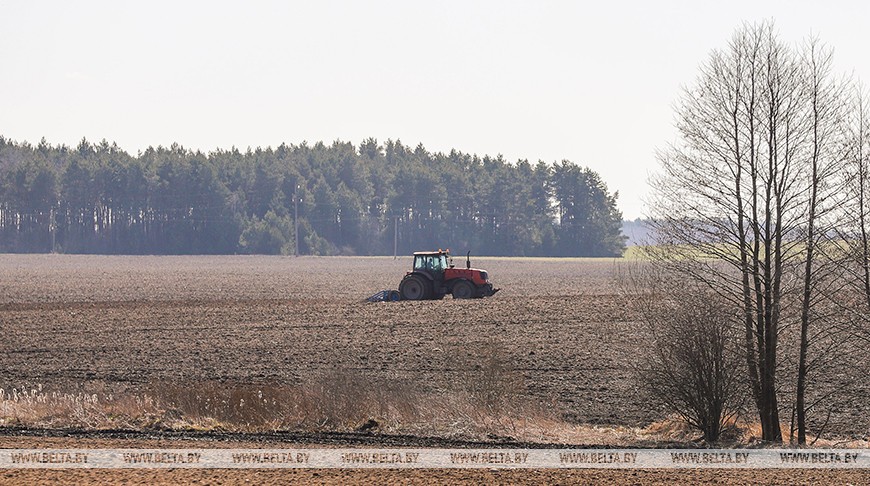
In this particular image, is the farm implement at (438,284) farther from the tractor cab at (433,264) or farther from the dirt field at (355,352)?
the dirt field at (355,352)

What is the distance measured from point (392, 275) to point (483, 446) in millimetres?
64428

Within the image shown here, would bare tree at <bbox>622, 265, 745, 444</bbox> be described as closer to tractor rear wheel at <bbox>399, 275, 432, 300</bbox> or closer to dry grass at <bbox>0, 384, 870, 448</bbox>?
dry grass at <bbox>0, 384, 870, 448</bbox>

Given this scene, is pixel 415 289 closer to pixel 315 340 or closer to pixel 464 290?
pixel 464 290

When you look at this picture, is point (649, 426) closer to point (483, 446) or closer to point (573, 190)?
point (483, 446)

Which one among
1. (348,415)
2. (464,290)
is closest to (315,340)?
(464,290)

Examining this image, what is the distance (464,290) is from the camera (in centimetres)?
4494

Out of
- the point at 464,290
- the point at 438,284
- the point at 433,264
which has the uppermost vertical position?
the point at 433,264

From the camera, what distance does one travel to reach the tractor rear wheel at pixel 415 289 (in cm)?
4466

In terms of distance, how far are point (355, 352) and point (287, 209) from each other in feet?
390

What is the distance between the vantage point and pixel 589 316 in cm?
3844

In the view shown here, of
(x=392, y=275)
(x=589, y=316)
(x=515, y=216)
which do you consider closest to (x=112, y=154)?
(x=515, y=216)

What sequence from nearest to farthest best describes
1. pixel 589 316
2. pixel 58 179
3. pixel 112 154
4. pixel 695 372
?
pixel 695 372, pixel 589 316, pixel 58 179, pixel 112 154

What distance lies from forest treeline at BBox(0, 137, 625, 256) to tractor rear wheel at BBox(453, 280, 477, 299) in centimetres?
9270

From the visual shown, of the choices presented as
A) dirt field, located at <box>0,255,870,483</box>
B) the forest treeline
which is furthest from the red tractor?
the forest treeline
